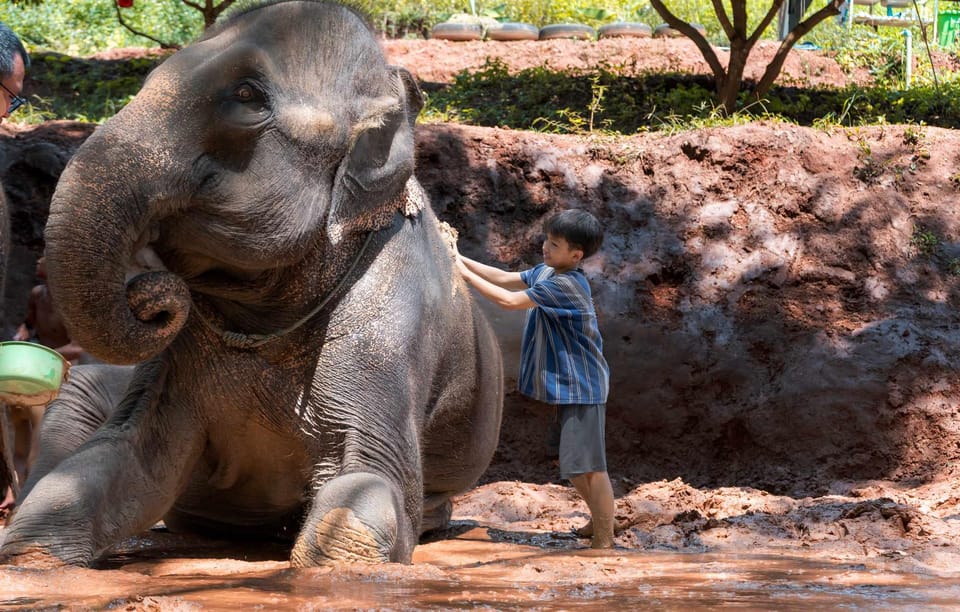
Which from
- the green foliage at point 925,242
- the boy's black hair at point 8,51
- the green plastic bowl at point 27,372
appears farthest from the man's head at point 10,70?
the green foliage at point 925,242

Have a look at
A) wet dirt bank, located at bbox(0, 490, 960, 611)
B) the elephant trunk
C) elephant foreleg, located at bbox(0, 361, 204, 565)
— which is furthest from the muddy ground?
the elephant trunk

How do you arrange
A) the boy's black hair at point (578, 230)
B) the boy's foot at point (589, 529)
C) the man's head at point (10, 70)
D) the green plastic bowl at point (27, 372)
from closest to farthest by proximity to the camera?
the green plastic bowl at point (27, 372), the man's head at point (10, 70), the boy's black hair at point (578, 230), the boy's foot at point (589, 529)

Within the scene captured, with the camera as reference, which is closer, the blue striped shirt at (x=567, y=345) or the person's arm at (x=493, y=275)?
the blue striped shirt at (x=567, y=345)

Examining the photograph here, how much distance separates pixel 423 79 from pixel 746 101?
3687 mm

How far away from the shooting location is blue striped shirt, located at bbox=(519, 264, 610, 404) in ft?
18.0

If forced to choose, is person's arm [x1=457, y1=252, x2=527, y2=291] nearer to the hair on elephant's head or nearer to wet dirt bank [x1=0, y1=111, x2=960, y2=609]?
wet dirt bank [x1=0, y1=111, x2=960, y2=609]

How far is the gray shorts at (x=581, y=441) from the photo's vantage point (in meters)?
5.41

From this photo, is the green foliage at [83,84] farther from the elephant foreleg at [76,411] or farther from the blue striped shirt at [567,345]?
the blue striped shirt at [567,345]

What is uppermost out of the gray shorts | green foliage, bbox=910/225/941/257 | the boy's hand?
the boy's hand

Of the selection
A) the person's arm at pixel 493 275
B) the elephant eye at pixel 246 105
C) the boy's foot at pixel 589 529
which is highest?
the elephant eye at pixel 246 105

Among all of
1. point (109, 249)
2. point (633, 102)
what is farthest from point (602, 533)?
point (633, 102)

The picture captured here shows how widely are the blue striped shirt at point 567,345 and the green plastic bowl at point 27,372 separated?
202 centimetres

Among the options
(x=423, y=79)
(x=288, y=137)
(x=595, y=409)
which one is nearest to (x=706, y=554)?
(x=595, y=409)

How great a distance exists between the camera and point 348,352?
4.31 meters
